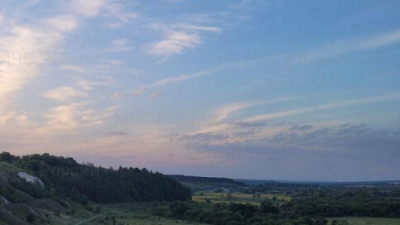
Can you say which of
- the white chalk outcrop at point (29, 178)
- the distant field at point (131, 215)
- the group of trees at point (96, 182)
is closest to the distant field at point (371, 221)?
the distant field at point (131, 215)

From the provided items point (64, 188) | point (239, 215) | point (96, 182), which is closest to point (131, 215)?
point (64, 188)

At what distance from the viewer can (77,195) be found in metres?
109

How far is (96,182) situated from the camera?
411 ft

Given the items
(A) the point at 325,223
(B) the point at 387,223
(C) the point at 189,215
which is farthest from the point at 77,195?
(B) the point at 387,223

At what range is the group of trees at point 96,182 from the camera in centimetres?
11301

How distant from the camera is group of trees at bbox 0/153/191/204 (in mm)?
113012

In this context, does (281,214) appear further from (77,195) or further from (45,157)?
(45,157)

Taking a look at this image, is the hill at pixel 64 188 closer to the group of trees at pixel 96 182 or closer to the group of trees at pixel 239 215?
the group of trees at pixel 96 182

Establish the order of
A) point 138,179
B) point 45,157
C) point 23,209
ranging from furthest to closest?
point 138,179 → point 45,157 → point 23,209

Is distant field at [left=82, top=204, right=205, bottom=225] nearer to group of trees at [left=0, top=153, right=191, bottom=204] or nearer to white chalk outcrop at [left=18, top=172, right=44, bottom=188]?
group of trees at [left=0, top=153, right=191, bottom=204]

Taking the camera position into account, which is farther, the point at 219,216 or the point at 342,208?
the point at 342,208

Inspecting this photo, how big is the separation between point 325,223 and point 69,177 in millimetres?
62094

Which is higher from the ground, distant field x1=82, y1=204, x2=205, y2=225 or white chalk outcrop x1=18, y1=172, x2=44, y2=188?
white chalk outcrop x1=18, y1=172, x2=44, y2=188

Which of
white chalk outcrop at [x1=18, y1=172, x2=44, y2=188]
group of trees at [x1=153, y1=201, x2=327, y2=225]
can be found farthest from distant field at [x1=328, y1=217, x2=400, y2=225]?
white chalk outcrop at [x1=18, y1=172, x2=44, y2=188]
